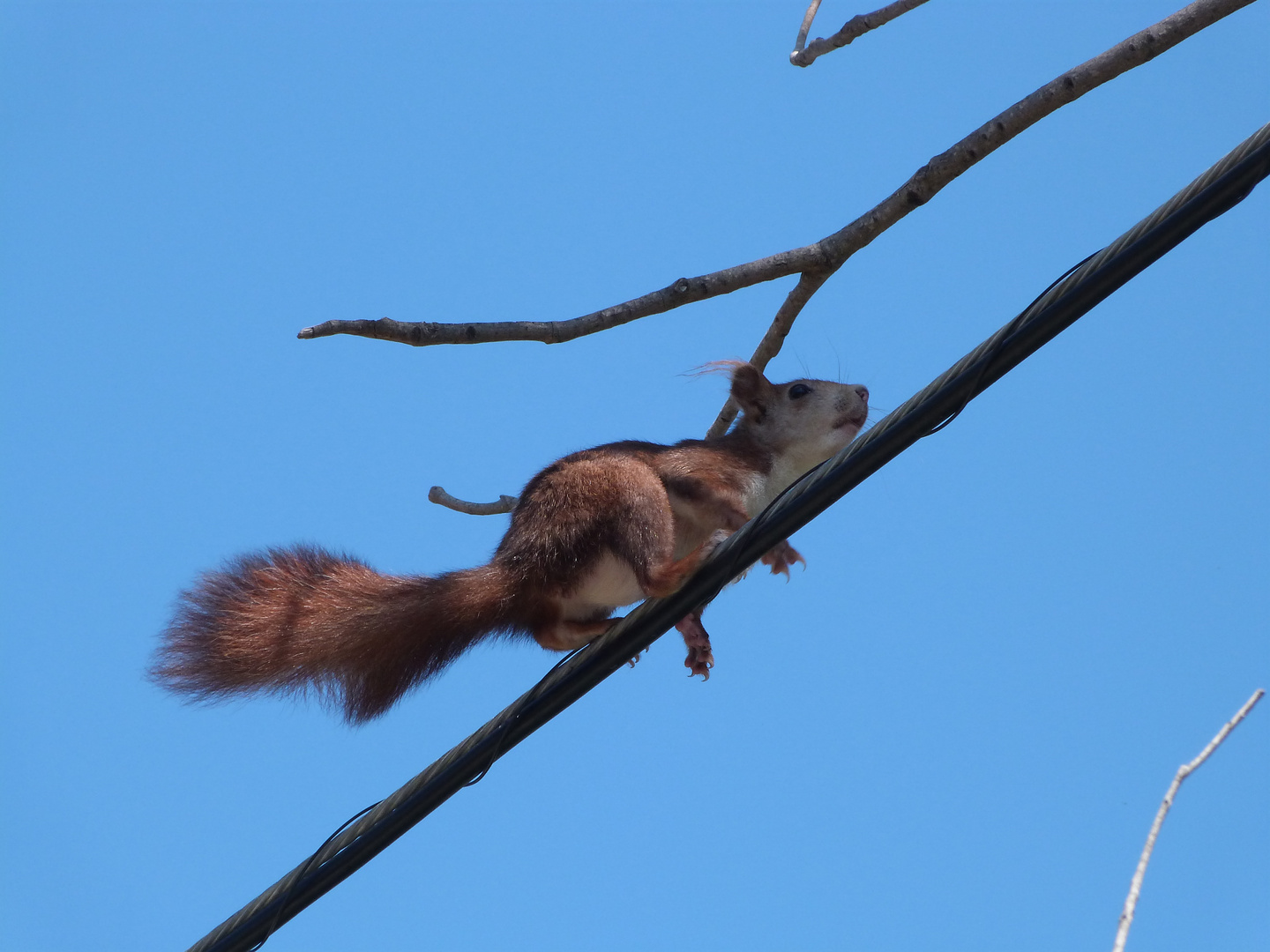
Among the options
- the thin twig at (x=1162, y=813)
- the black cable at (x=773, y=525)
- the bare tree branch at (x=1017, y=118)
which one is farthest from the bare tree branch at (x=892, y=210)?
the thin twig at (x=1162, y=813)

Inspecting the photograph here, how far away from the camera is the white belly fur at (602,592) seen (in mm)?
4531

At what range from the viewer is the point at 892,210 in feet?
16.8

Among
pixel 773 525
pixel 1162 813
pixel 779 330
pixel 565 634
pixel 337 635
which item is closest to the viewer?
pixel 1162 813

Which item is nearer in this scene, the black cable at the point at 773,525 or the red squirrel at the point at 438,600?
the black cable at the point at 773,525

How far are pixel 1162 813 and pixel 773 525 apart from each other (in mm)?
1103

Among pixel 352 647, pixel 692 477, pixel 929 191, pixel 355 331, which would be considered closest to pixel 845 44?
pixel 929 191

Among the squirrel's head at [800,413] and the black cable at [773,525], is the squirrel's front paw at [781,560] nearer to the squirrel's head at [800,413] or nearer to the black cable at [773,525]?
the squirrel's head at [800,413]

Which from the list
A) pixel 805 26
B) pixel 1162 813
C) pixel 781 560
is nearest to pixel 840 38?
pixel 805 26

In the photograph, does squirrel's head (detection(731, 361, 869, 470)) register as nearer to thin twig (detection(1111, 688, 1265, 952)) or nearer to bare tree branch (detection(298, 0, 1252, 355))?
bare tree branch (detection(298, 0, 1252, 355))

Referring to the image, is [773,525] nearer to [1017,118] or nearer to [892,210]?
[892,210]

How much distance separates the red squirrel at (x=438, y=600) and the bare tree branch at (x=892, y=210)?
0.56m

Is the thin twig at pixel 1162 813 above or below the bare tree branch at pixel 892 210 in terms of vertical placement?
below

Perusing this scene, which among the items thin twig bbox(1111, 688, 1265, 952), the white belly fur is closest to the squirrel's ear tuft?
the white belly fur

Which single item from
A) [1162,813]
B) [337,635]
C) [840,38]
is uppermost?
[840,38]
